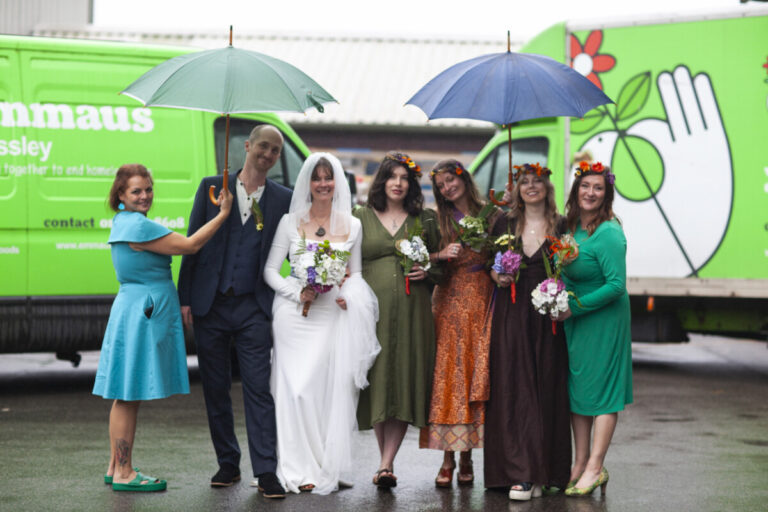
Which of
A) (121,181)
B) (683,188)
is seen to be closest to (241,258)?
(121,181)

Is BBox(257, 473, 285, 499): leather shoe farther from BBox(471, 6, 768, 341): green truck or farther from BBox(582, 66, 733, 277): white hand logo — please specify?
BBox(582, 66, 733, 277): white hand logo

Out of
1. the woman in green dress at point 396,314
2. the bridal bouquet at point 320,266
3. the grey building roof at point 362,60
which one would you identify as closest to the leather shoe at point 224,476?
the woman in green dress at point 396,314

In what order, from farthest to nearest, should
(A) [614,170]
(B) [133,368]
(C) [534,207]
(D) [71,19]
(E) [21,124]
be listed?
1. (D) [71,19]
2. (A) [614,170]
3. (E) [21,124]
4. (C) [534,207]
5. (B) [133,368]

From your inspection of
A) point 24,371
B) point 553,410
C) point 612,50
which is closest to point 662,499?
point 553,410

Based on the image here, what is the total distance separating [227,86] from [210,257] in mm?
1012

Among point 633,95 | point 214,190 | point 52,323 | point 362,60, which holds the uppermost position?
point 362,60

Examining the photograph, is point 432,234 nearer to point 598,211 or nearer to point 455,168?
point 455,168

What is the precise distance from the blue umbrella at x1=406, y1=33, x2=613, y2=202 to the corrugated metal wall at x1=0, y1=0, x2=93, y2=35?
64.5 feet

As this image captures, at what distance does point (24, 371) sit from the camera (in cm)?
1103

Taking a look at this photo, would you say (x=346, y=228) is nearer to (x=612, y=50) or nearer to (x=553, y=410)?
(x=553, y=410)

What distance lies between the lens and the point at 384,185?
6.11 meters

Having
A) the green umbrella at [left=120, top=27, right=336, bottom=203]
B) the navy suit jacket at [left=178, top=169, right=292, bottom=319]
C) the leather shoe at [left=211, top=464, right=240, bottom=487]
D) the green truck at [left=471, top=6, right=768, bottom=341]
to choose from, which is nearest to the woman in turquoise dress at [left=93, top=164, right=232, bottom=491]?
the navy suit jacket at [left=178, top=169, right=292, bottom=319]

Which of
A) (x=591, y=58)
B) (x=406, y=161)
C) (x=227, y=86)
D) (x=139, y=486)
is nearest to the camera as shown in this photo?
(x=227, y=86)

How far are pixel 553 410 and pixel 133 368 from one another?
2328mm
